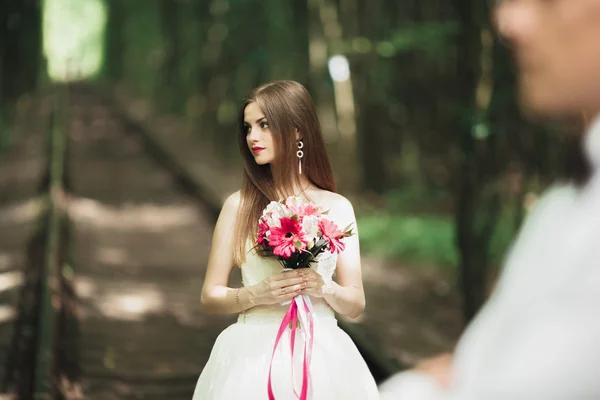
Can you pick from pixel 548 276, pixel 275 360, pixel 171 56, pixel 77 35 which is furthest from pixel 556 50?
pixel 77 35

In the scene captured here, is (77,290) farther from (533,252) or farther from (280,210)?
(533,252)

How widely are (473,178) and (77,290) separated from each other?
4965mm

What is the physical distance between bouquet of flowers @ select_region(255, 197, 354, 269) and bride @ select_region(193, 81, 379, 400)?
6cm

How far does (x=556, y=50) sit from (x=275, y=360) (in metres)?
2.39

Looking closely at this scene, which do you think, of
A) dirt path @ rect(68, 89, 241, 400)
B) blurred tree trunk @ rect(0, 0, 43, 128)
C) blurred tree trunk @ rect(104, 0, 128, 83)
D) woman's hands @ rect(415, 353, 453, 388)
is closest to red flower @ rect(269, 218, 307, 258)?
woman's hands @ rect(415, 353, 453, 388)

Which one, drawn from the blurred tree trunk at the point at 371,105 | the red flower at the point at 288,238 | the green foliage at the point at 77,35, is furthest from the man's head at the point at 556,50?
the green foliage at the point at 77,35

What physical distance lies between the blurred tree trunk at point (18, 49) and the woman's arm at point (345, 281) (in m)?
23.9

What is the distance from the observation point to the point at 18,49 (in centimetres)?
3219

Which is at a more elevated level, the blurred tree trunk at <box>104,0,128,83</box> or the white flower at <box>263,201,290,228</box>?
the blurred tree trunk at <box>104,0,128,83</box>

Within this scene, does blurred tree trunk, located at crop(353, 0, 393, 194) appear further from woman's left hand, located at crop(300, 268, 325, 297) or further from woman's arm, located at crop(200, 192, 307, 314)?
woman's left hand, located at crop(300, 268, 325, 297)

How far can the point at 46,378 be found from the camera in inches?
237

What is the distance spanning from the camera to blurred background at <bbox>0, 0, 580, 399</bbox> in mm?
6867

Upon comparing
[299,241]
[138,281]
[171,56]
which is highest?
[171,56]

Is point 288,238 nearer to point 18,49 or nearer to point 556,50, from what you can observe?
point 556,50
